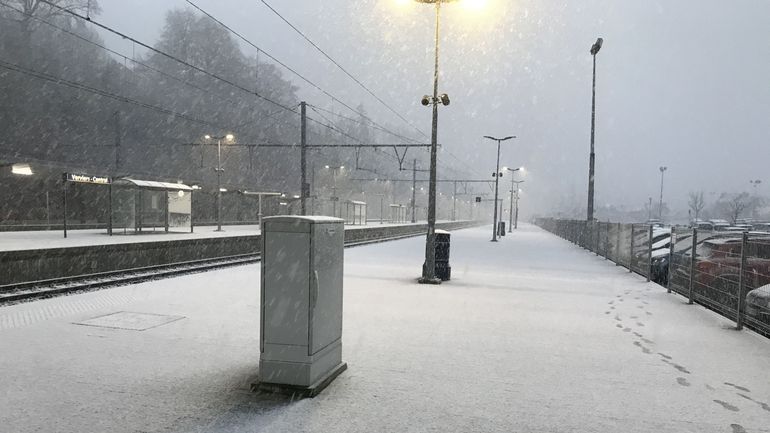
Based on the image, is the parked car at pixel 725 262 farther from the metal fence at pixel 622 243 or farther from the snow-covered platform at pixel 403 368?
the metal fence at pixel 622 243

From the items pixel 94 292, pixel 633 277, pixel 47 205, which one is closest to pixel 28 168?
pixel 47 205

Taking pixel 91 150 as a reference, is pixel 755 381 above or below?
below

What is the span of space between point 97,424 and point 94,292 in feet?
23.0

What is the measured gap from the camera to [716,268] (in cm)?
930

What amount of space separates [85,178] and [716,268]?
22880 mm

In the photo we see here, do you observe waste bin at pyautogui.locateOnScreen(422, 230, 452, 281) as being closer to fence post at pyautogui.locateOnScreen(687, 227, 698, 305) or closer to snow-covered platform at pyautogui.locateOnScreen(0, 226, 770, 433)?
snow-covered platform at pyautogui.locateOnScreen(0, 226, 770, 433)

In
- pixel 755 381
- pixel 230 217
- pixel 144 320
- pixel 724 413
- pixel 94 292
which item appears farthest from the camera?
pixel 230 217

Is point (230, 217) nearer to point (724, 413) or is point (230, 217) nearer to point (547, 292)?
point (547, 292)

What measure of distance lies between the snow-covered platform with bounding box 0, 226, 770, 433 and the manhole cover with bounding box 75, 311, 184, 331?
0.09ft

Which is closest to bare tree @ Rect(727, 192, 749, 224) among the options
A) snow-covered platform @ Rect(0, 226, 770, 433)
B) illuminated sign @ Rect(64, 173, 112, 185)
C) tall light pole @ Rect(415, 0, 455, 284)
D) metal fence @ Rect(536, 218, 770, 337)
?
metal fence @ Rect(536, 218, 770, 337)

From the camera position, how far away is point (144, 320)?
759cm

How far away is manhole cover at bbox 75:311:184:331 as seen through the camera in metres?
7.19

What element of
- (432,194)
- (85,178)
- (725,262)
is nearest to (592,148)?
(432,194)

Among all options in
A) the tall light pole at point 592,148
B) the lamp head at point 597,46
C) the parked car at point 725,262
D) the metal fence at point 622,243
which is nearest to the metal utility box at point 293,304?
the parked car at point 725,262
